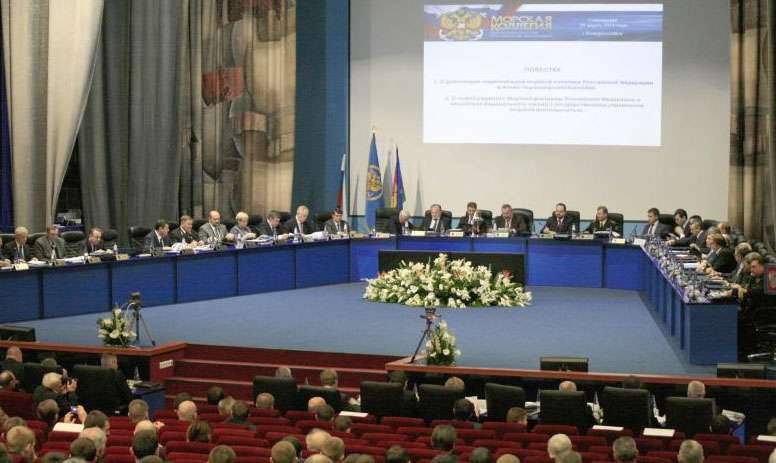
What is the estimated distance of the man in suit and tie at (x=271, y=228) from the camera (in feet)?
58.7

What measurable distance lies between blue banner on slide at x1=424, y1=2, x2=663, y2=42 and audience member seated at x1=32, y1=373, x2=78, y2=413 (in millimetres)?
12880

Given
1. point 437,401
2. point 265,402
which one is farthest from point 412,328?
point 265,402

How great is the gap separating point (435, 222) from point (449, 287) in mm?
3293

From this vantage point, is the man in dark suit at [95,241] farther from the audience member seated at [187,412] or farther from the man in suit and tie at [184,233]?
the audience member seated at [187,412]

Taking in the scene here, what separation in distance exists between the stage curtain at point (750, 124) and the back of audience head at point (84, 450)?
51.0ft

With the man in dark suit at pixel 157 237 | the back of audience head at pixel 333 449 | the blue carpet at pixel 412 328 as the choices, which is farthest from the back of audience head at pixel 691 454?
the man in dark suit at pixel 157 237

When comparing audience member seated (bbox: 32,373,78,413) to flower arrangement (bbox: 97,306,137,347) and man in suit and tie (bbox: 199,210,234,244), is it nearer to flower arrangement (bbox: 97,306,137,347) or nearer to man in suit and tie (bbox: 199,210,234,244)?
flower arrangement (bbox: 97,306,137,347)

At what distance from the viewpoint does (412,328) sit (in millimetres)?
13906

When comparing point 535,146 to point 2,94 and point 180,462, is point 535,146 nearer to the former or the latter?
point 2,94

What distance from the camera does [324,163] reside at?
21.9 metres

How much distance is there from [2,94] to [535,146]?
29.8ft

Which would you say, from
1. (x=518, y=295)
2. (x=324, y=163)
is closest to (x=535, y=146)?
(x=324, y=163)

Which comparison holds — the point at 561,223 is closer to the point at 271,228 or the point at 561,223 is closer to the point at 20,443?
the point at 271,228

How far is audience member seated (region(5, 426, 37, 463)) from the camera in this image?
6.62m
